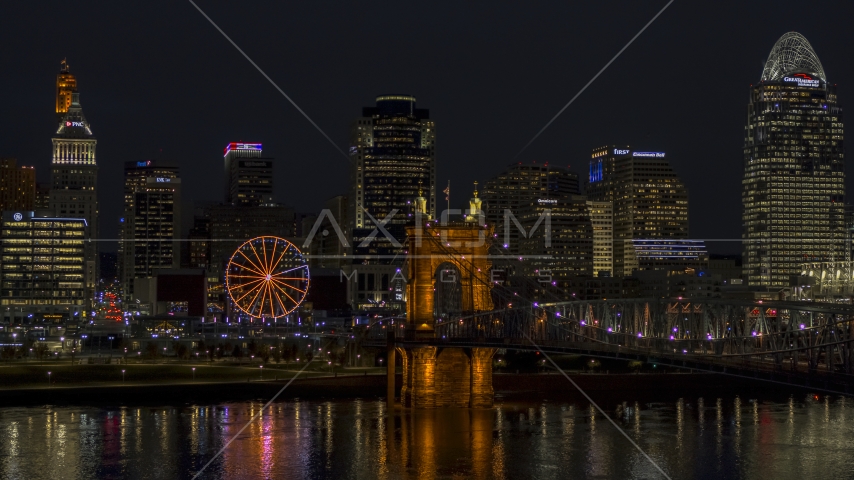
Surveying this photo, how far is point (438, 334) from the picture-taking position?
76.1 m

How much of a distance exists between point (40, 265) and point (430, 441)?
144m

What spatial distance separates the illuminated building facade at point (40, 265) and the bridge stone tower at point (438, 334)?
12595 cm

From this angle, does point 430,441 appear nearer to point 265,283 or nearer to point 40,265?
point 265,283

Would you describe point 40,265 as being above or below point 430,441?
above

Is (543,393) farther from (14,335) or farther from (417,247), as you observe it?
(14,335)

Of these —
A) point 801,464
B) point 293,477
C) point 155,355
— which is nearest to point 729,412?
point 801,464

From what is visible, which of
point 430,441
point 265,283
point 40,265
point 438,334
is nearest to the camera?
point 430,441

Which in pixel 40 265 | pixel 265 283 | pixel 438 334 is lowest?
pixel 438 334

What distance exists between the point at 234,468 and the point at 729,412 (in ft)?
121

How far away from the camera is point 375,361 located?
105750 millimetres

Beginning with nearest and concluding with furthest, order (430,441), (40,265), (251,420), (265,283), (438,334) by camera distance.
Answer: (430,441)
(251,420)
(438,334)
(265,283)
(40,265)

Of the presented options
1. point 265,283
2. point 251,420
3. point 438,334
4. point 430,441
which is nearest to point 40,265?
point 265,283

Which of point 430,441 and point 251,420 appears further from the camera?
point 251,420

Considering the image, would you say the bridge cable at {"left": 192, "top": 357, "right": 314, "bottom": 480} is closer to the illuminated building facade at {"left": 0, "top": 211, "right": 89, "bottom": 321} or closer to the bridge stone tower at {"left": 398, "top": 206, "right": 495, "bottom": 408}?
the bridge stone tower at {"left": 398, "top": 206, "right": 495, "bottom": 408}
